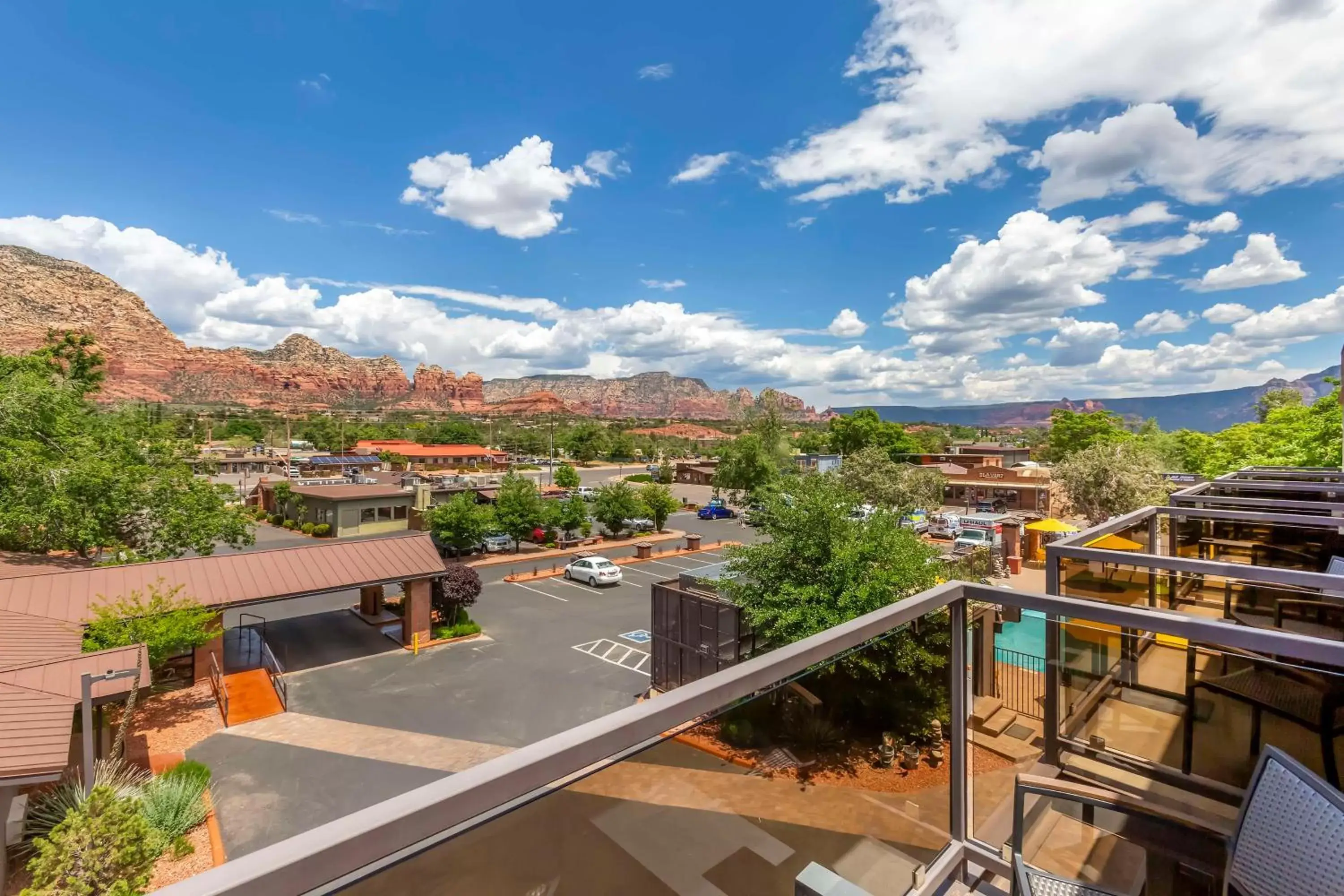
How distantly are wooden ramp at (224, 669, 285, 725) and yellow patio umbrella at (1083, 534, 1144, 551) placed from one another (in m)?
12.0

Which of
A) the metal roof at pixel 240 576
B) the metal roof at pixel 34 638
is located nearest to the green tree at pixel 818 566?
the metal roof at pixel 240 576

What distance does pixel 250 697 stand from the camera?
1102 centimetres

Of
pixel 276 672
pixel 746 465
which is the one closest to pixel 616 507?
pixel 746 465

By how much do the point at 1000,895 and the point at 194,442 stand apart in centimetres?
2160

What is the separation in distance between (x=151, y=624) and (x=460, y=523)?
11217 mm

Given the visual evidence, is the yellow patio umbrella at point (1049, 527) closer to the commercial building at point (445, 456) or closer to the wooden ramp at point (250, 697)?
the wooden ramp at point (250, 697)

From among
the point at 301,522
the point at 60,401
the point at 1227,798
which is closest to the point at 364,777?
the point at 1227,798

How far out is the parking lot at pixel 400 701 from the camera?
817 cm

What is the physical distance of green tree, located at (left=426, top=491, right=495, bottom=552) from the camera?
21.1m

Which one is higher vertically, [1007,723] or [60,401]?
[60,401]

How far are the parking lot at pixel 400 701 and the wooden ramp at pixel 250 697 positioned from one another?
246 mm

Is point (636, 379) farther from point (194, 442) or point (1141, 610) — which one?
point (1141, 610)

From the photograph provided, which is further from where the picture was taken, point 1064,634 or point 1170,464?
point 1170,464

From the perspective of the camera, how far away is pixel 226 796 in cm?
800
